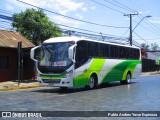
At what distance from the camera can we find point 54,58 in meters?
19.2

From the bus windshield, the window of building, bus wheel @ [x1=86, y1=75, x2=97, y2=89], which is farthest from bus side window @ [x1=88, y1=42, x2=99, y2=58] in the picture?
the window of building

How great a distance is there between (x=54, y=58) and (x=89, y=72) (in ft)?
9.22

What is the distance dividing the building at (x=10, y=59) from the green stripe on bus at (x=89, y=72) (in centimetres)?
802

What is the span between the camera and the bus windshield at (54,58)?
62.1 feet

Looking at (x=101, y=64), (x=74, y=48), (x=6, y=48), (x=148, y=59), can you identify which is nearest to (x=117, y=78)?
(x=101, y=64)

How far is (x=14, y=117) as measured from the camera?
10.1 m

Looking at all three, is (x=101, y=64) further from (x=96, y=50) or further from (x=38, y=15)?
(x=38, y=15)

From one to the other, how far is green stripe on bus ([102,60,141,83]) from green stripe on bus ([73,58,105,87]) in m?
1.36

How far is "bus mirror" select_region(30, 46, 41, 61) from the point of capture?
20297 millimetres

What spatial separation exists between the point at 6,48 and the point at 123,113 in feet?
60.1

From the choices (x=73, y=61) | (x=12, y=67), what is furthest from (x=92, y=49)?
(x=12, y=67)

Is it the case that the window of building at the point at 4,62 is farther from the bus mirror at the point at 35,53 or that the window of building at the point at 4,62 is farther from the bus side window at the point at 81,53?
the bus side window at the point at 81,53

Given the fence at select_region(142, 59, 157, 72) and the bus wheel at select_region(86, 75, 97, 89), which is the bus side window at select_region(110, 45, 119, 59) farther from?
the fence at select_region(142, 59, 157, 72)

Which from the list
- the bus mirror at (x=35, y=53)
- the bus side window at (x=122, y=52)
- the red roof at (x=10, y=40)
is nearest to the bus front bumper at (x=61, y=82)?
the bus mirror at (x=35, y=53)
